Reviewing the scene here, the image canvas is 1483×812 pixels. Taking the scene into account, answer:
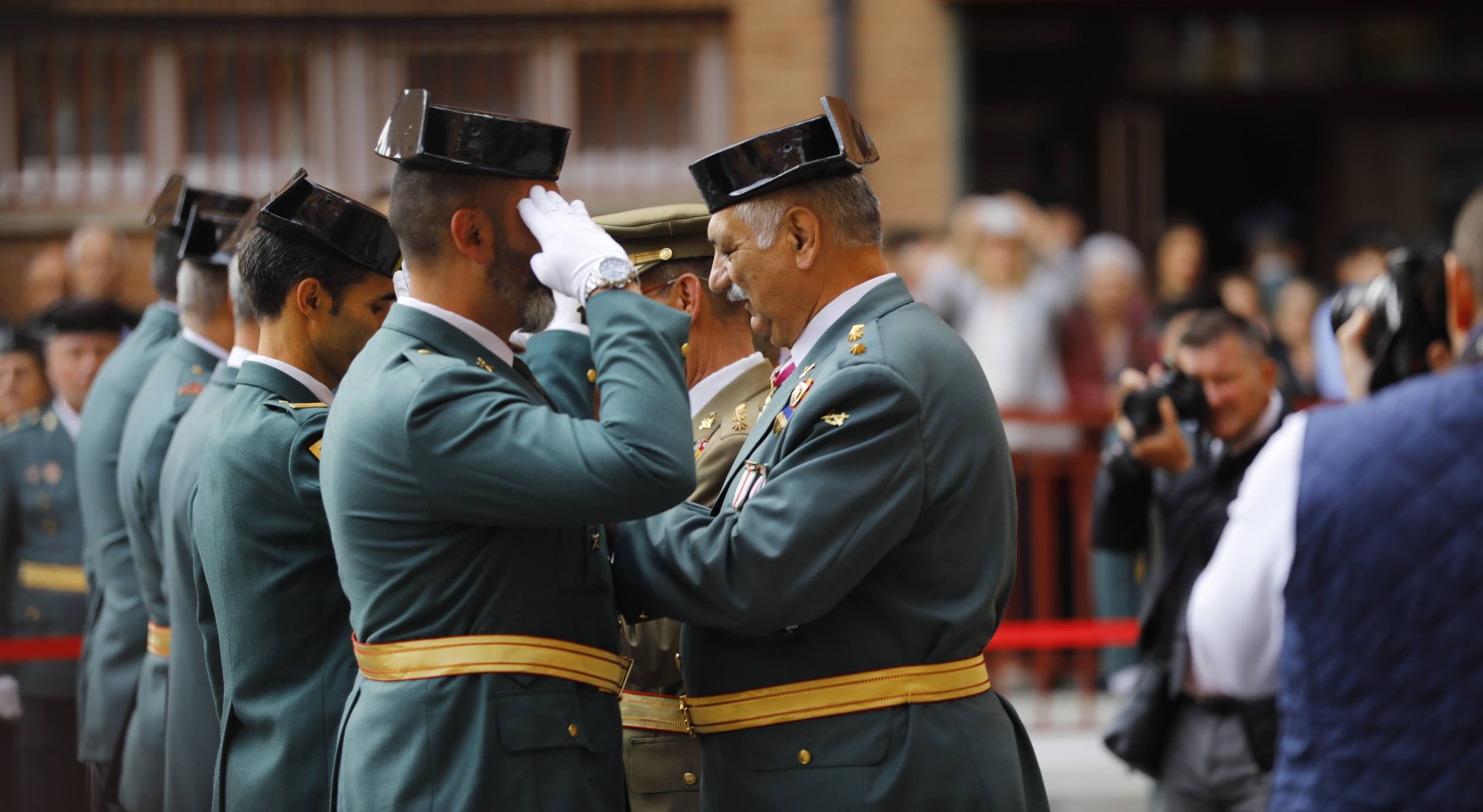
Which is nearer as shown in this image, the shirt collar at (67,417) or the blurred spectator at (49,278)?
the shirt collar at (67,417)

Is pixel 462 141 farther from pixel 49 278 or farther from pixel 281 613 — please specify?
pixel 49 278

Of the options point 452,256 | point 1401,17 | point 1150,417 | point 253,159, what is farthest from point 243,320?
point 1401,17

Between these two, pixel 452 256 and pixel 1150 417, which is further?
pixel 1150 417

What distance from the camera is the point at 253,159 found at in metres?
9.46

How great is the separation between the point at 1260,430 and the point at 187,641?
113 inches

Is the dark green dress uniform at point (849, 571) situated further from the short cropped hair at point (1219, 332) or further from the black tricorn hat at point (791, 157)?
the short cropped hair at point (1219, 332)

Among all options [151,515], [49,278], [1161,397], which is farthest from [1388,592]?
[49,278]

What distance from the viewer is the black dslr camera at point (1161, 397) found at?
450 cm

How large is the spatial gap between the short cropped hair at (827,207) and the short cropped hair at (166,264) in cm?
254

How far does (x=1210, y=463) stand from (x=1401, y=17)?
747 cm

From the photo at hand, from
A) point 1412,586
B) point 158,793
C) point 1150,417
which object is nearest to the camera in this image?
point 1412,586

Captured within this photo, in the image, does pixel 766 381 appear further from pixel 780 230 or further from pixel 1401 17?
pixel 1401 17

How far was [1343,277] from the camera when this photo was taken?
945cm

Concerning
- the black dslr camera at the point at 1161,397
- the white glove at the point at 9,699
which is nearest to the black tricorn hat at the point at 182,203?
the white glove at the point at 9,699
